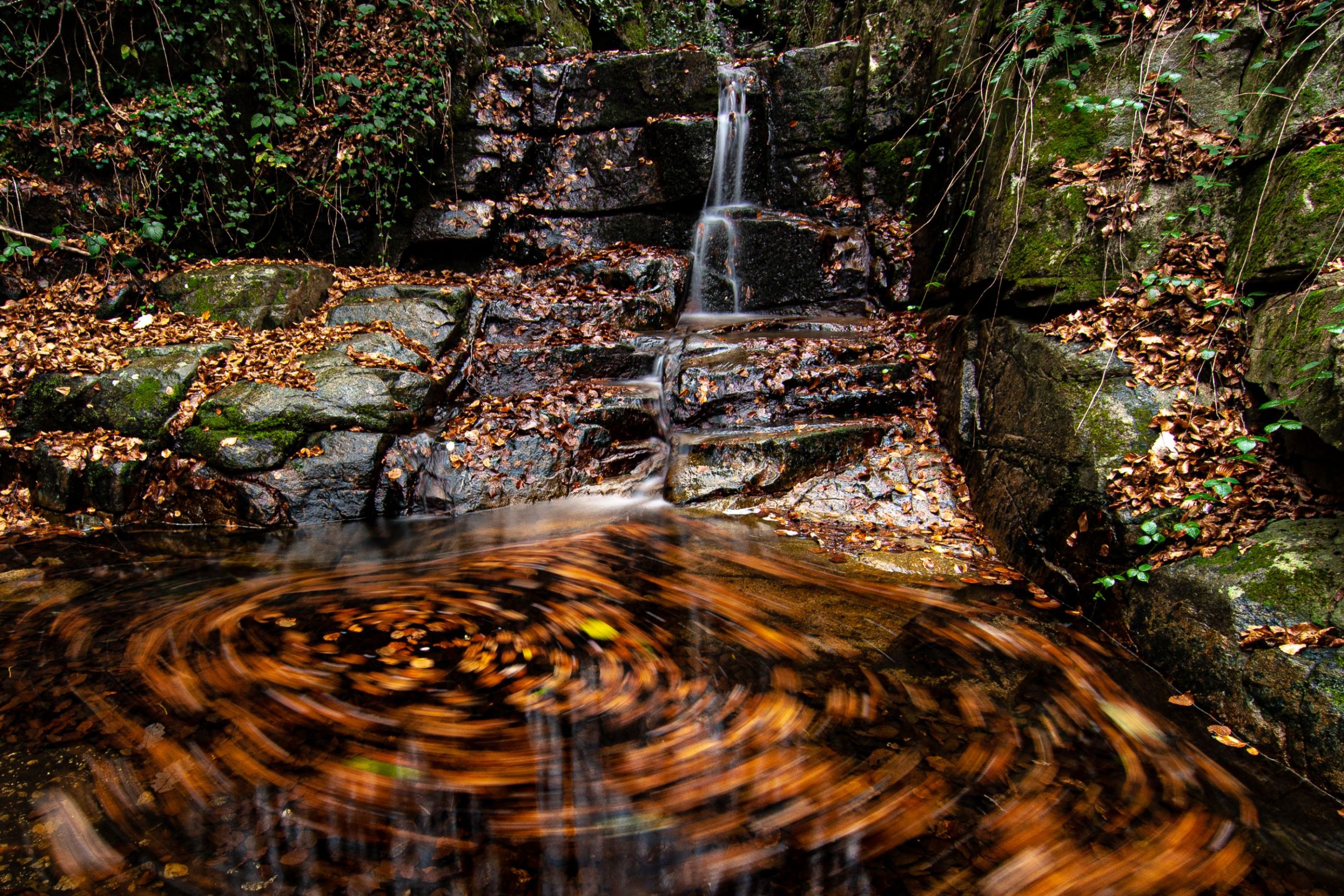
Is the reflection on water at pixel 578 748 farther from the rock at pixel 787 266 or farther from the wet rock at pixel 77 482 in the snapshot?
the rock at pixel 787 266

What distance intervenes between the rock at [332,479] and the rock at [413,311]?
5.17 ft

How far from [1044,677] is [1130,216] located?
127 inches

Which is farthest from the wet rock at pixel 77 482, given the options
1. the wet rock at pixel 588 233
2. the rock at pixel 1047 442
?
the rock at pixel 1047 442

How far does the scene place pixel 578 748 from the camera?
2.37 metres

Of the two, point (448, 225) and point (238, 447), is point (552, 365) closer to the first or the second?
point (238, 447)

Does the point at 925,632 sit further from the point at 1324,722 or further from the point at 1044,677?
the point at 1324,722

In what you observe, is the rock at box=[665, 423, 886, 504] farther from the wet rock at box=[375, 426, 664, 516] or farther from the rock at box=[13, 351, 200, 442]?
the rock at box=[13, 351, 200, 442]

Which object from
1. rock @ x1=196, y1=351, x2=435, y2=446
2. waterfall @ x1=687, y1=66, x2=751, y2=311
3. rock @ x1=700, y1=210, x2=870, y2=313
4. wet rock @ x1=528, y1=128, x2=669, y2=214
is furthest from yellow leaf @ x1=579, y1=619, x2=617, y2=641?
wet rock @ x1=528, y1=128, x2=669, y2=214

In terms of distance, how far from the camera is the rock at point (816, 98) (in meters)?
8.80

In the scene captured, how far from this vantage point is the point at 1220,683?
267cm

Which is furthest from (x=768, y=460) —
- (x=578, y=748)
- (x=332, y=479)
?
(x=332, y=479)

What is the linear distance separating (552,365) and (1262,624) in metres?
6.24

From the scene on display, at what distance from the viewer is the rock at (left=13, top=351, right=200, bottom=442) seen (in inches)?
213

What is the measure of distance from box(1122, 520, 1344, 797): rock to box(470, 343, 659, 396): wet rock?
5043mm
